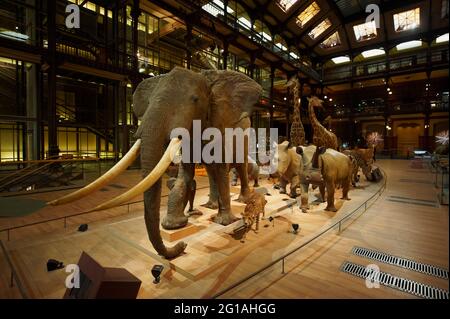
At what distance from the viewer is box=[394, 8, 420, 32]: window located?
61.6 ft

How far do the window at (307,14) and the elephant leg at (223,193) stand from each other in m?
20.2

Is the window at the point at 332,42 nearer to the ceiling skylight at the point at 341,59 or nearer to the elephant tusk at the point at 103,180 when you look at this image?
the ceiling skylight at the point at 341,59

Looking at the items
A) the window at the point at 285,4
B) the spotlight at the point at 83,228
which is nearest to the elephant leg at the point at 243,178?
the spotlight at the point at 83,228

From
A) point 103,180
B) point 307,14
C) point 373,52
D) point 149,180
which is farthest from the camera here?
point 373,52

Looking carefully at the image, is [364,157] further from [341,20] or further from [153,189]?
[341,20]

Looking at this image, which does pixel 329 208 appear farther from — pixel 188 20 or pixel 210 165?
pixel 188 20

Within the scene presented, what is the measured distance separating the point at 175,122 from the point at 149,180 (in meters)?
0.72

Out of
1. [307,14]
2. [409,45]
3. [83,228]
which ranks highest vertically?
[307,14]

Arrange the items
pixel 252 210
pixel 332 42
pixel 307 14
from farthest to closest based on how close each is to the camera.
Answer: pixel 332 42, pixel 307 14, pixel 252 210

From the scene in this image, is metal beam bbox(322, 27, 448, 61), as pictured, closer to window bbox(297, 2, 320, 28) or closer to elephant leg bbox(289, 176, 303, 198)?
window bbox(297, 2, 320, 28)

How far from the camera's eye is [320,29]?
22.2 meters

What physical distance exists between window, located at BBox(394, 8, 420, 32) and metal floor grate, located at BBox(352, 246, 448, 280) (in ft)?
77.2

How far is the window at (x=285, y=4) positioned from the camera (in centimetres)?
1766

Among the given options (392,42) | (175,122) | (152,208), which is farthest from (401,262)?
(392,42)
